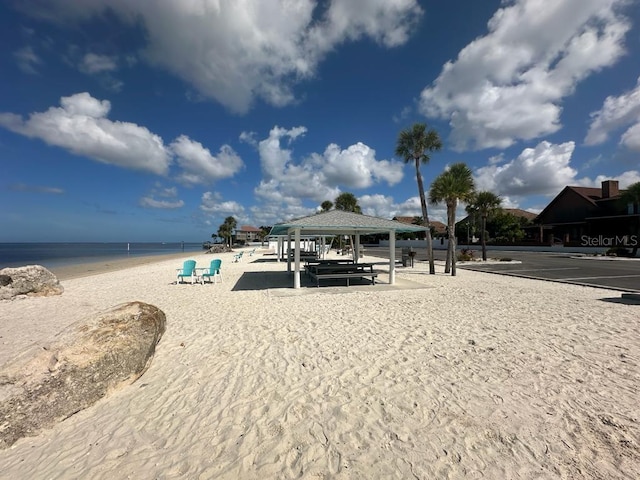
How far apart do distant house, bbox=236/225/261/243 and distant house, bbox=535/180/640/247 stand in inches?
3442

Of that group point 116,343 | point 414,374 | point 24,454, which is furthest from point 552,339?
point 24,454

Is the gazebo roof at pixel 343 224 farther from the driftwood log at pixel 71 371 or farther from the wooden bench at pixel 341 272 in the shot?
the driftwood log at pixel 71 371

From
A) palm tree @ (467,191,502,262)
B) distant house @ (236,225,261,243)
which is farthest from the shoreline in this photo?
distant house @ (236,225,261,243)

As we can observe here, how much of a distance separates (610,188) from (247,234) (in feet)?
317

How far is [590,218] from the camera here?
36406mm

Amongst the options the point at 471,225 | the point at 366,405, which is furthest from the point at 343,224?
the point at 471,225

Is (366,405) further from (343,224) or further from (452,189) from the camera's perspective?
(452,189)

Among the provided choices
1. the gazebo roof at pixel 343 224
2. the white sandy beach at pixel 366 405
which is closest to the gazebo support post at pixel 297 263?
the gazebo roof at pixel 343 224

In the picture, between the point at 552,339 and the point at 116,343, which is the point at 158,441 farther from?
the point at 552,339

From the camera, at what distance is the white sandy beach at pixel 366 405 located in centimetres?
264

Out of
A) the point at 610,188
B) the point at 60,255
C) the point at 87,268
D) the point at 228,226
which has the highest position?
the point at 610,188

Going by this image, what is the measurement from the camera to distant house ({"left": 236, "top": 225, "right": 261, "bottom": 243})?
109725 millimetres

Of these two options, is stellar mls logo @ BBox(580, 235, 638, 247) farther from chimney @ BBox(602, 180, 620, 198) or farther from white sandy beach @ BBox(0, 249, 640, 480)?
white sandy beach @ BBox(0, 249, 640, 480)

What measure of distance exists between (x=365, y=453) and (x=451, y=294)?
8.46 metres
